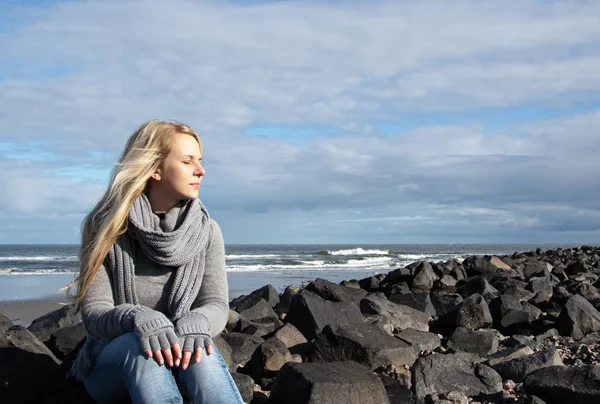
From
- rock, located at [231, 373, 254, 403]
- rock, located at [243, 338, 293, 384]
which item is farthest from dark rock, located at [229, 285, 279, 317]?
rock, located at [231, 373, 254, 403]

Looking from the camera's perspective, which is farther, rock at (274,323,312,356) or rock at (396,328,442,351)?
rock at (396,328,442,351)

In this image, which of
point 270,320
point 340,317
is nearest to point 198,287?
point 340,317

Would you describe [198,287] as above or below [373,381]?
above

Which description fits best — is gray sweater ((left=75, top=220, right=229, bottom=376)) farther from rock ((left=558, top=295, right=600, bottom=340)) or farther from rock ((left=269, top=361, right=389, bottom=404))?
rock ((left=558, top=295, right=600, bottom=340))

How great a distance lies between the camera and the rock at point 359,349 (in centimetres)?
548

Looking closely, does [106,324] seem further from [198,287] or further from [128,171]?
[128,171]

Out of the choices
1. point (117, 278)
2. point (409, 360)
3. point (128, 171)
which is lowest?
point (409, 360)

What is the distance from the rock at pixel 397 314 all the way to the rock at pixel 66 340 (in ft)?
11.3

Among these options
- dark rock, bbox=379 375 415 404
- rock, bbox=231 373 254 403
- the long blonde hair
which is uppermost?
the long blonde hair

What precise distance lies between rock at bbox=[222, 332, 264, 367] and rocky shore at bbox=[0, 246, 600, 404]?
0.01 metres

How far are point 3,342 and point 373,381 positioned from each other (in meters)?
2.52

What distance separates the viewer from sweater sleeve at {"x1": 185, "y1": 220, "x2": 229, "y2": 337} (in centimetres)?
372

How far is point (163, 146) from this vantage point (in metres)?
3.71

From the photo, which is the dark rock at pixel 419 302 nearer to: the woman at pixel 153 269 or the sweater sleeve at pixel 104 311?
the woman at pixel 153 269
